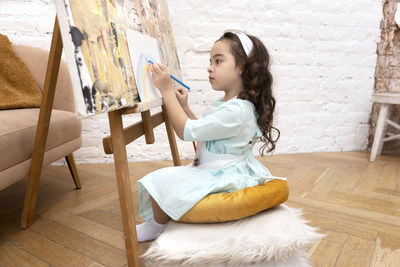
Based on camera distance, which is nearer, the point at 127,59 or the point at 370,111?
the point at 127,59

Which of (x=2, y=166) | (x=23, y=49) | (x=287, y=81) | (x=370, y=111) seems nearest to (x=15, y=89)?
(x=23, y=49)

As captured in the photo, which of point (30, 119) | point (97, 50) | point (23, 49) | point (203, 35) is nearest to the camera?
point (97, 50)

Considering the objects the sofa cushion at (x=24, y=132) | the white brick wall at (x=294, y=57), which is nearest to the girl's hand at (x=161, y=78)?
the sofa cushion at (x=24, y=132)

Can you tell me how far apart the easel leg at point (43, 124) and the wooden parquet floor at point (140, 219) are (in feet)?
0.28

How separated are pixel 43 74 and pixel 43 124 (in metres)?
0.49

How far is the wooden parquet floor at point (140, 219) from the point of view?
881 millimetres

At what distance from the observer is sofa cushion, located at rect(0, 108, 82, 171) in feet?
2.91

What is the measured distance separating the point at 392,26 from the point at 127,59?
6.75ft

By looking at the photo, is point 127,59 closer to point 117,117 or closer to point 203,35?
point 117,117

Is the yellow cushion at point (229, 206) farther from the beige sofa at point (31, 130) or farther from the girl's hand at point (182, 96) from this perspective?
the beige sofa at point (31, 130)

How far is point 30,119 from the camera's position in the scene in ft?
3.50

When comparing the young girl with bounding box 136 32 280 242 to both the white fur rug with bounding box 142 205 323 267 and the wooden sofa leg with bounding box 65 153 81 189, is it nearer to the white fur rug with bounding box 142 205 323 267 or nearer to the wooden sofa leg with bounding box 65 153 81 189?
the white fur rug with bounding box 142 205 323 267

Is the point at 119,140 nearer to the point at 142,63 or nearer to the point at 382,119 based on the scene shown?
the point at 142,63

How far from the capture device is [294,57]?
201cm
